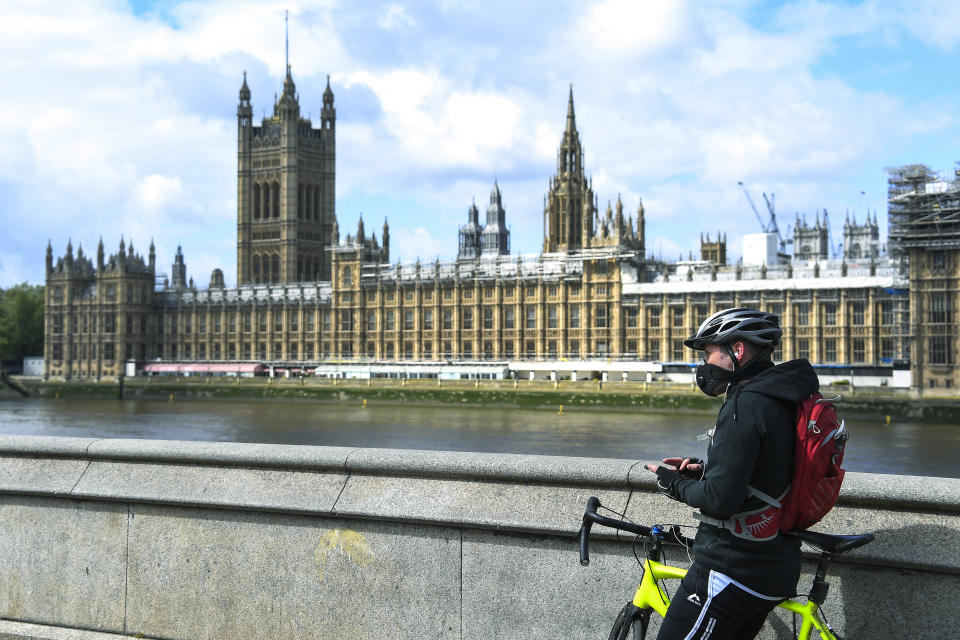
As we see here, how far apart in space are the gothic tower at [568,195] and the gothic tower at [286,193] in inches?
1347

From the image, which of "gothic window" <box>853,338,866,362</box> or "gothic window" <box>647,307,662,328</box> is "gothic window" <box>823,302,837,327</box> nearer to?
"gothic window" <box>853,338,866,362</box>

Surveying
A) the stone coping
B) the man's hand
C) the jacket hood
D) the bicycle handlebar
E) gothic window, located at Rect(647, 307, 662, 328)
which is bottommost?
the bicycle handlebar

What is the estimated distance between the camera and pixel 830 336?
74.0 m

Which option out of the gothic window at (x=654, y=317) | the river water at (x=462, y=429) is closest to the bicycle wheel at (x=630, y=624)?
the river water at (x=462, y=429)

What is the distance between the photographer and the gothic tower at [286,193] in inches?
4916

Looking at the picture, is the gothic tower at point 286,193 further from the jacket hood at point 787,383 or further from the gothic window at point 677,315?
the jacket hood at point 787,383

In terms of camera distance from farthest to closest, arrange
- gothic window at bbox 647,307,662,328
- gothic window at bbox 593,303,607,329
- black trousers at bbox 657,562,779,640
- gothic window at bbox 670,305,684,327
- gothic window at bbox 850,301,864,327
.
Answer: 1. gothic window at bbox 593,303,607,329
2. gothic window at bbox 647,307,662,328
3. gothic window at bbox 670,305,684,327
4. gothic window at bbox 850,301,864,327
5. black trousers at bbox 657,562,779,640

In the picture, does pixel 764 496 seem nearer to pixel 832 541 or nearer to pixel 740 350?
pixel 832 541

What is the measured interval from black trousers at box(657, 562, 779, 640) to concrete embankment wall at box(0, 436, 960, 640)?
0.90 metres

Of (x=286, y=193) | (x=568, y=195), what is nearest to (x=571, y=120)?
(x=568, y=195)

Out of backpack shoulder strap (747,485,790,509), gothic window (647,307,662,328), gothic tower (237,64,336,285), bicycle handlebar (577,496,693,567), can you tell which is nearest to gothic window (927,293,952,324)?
gothic window (647,307,662,328)

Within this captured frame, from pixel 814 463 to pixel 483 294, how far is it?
3396 inches

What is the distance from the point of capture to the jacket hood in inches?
161

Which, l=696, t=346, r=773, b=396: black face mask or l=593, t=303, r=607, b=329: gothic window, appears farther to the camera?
l=593, t=303, r=607, b=329: gothic window
